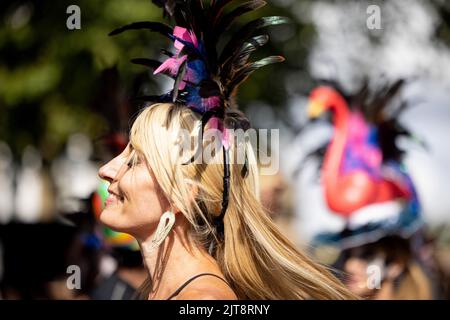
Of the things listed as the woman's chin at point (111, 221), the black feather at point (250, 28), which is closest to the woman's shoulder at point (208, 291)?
the woman's chin at point (111, 221)

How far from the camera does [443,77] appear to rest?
384 inches

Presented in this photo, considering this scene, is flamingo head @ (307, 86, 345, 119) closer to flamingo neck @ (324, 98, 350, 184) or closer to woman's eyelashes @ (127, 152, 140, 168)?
flamingo neck @ (324, 98, 350, 184)

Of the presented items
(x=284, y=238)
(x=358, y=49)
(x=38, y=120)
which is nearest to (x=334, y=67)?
(x=358, y=49)

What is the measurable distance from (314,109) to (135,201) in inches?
183

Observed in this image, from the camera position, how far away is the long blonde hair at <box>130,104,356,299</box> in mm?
3121

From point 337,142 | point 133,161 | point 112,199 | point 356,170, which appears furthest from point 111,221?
point 337,142

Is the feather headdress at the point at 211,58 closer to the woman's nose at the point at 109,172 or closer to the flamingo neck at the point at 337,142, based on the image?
the woman's nose at the point at 109,172

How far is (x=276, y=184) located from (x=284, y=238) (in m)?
3.94

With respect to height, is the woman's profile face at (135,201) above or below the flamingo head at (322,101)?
below

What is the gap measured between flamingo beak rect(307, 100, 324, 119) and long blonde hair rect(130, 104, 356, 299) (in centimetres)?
431

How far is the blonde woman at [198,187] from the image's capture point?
10.3 ft

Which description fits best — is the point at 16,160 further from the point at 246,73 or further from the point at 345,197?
the point at 246,73

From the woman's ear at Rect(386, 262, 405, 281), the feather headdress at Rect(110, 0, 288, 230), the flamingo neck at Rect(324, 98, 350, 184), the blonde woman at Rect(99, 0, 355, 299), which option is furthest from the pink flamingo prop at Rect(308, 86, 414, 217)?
the feather headdress at Rect(110, 0, 288, 230)

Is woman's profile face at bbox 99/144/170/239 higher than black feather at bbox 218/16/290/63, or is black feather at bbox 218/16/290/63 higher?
black feather at bbox 218/16/290/63
